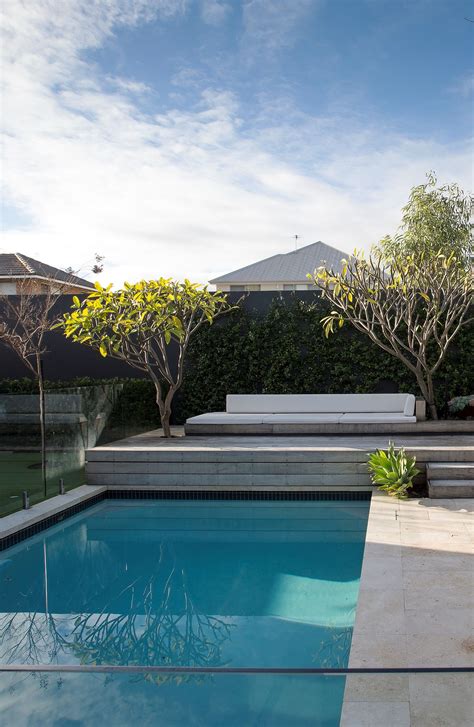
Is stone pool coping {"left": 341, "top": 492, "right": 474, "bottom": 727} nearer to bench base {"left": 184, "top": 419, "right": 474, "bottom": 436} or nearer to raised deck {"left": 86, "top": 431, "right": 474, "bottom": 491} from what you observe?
raised deck {"left": 86, "top": 431, "right": 474, "bottom": 491}

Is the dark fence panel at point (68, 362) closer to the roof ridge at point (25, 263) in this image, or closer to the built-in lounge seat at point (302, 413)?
the built-in lounge seat at point (302, 413)

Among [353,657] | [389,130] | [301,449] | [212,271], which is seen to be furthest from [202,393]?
[212,271]

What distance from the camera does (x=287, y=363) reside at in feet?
40.2

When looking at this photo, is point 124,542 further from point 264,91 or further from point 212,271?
point 212,271

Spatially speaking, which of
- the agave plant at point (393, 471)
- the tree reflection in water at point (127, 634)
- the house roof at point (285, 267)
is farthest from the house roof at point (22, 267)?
the tree reflection in water at point (127, 634)

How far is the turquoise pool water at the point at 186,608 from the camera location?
2.24 meters

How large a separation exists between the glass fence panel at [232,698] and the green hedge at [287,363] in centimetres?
Answer: 904

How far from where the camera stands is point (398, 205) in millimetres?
16141

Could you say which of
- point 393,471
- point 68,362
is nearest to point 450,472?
point 393,471

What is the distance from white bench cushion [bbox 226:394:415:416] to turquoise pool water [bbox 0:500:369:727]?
11.1 ft

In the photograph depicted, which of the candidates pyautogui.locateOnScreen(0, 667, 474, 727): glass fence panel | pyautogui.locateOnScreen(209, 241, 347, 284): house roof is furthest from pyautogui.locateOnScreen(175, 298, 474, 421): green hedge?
pyautogui.locateOnScreen(209, 241, 347, 284): house roof

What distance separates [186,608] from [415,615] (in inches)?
63.7

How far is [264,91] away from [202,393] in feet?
19.0

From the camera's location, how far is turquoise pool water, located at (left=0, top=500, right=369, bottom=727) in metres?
2.24
